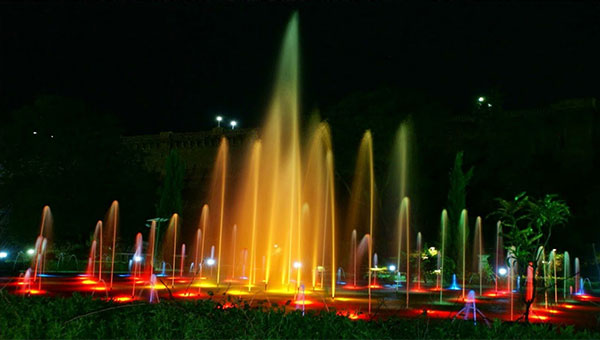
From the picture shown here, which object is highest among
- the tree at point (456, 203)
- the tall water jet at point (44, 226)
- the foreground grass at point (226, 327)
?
the tree at point (456, 203)

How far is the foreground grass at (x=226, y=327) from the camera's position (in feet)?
18.3

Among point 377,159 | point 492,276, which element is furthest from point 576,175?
point 377,159

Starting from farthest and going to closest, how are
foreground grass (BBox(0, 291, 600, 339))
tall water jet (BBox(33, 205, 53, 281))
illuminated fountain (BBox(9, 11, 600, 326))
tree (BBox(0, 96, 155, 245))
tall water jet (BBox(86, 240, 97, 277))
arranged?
1. tree (BBox(0, 96, 155, 245))
2. tall water jet (BBox(33, 205, 53, 281))
3. tall water jet (BBox(86, 240, 97, 277))
4. illuminated fountain (BBox(9, 11, 600, 326))
5. foreground grass (BBox(0, 291, 600, 339))

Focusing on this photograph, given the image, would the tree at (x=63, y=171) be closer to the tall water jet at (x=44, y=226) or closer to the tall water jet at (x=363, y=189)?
the tall water jet at (x=44, y=226)

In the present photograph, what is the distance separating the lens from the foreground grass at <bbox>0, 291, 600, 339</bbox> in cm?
559

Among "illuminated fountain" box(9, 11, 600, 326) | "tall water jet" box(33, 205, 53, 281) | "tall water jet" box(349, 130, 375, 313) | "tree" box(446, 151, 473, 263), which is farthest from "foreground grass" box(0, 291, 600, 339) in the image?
"tall water jet" box(33, 205, 53, 281)

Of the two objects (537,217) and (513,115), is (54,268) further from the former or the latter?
(513,115)

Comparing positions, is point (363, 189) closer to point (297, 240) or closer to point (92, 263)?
point (297, 240)

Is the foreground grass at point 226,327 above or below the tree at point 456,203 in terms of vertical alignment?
below

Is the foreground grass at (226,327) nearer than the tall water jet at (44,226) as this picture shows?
Yes

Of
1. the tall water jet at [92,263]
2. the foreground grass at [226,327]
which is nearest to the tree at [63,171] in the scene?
the tall water jet at [92,263]

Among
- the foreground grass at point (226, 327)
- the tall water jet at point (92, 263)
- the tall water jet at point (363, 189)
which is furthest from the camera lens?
the tall water jet at point (363, 189)

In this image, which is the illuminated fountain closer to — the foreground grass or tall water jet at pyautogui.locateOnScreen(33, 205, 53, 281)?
tall water jet at pyautogui.locateOnScreen(33, 205, 53, 281)

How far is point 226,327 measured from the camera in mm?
5773
